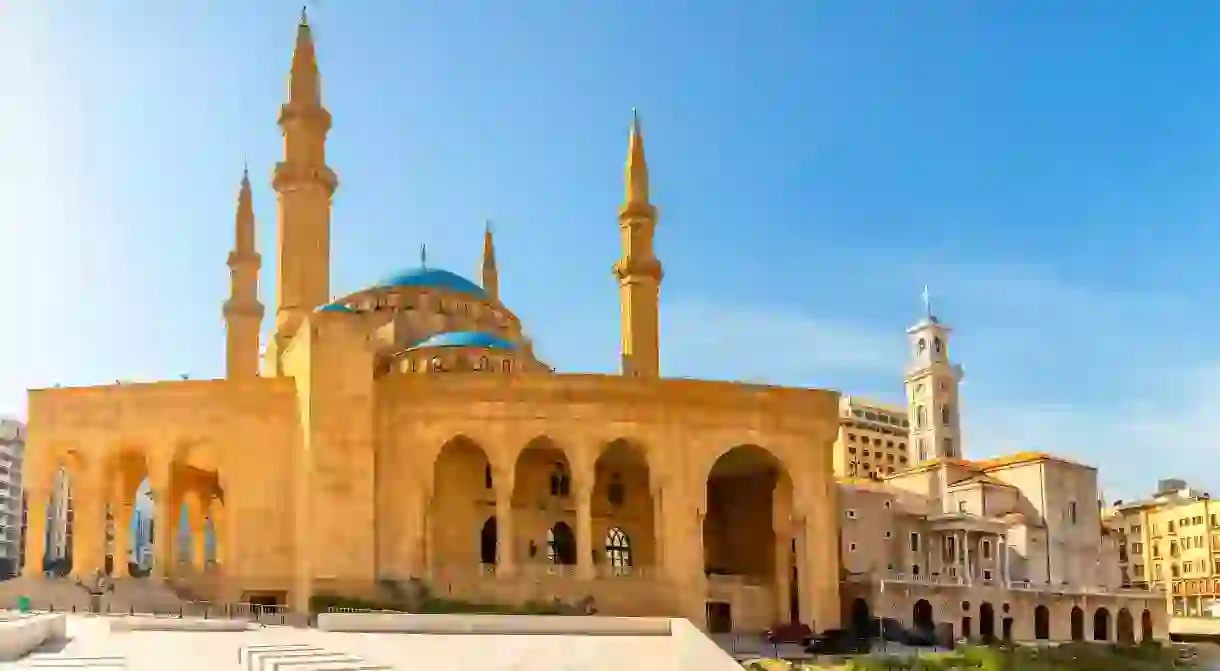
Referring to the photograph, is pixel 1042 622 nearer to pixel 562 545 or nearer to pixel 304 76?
pixel 562 545

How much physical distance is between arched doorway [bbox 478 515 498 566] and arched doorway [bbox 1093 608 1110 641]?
2852 centimetres

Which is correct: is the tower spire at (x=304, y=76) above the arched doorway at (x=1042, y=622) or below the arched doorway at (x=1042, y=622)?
above

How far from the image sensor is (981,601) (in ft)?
170

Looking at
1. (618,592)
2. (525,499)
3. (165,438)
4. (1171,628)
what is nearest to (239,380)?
(165,438)

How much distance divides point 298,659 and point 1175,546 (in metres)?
77.4

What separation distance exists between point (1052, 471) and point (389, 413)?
113ft

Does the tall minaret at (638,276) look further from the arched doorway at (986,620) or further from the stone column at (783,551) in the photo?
the arched doorway at (986,620)

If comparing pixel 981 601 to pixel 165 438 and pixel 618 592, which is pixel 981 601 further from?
pixel 165 438

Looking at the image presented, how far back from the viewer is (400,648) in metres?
25.3

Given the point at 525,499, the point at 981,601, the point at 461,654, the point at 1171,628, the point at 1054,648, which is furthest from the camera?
the point at 1171,628

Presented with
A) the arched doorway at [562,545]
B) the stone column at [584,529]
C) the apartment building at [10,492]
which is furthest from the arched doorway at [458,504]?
the apartment building at [10,492]

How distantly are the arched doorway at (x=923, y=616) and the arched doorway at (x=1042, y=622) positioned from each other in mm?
6851

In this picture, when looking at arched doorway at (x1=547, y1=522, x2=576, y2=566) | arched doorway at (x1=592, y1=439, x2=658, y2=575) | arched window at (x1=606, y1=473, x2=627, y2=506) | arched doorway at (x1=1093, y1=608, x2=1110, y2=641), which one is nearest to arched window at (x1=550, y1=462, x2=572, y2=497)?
arched doorway at (x1=592, y1=439, x2=658, y2=575)

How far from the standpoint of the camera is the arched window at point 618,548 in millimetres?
45594
